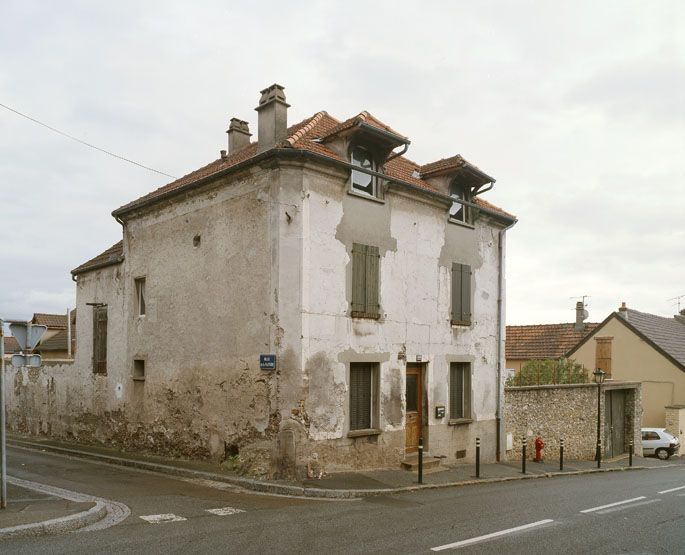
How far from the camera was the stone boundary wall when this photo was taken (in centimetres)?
1947

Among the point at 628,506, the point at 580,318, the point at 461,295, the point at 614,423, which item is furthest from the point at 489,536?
the point at 580,318

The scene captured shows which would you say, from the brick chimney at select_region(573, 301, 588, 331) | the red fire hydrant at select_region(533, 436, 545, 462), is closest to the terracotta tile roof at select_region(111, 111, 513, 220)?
the red fire hydrant at select_region(533, 436, 545, 462)

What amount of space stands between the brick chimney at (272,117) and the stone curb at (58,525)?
8.06 m

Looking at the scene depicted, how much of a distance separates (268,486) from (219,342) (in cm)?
382

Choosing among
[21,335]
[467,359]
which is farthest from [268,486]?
[467,359]

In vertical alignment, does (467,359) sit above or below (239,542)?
above

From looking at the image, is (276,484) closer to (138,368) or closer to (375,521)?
(375,521)

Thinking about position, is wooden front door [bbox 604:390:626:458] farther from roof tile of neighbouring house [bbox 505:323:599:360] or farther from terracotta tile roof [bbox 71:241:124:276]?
terracotta tile roof [bbox 71:241:124:276]

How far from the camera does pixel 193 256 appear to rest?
1541 cm

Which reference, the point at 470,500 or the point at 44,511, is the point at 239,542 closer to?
the point at 44,511

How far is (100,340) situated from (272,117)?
31.3 ft

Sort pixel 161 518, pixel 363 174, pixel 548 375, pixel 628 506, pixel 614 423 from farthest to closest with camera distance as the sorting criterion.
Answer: pixel 614 423 < pixel 548 375 < pixel 363 174 < pixel 628 506 < pixel 161 518

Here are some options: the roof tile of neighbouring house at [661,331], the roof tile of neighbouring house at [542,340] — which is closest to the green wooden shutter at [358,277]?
the roof tile of neighbouring house at [661,331]

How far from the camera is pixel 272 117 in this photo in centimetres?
1374
